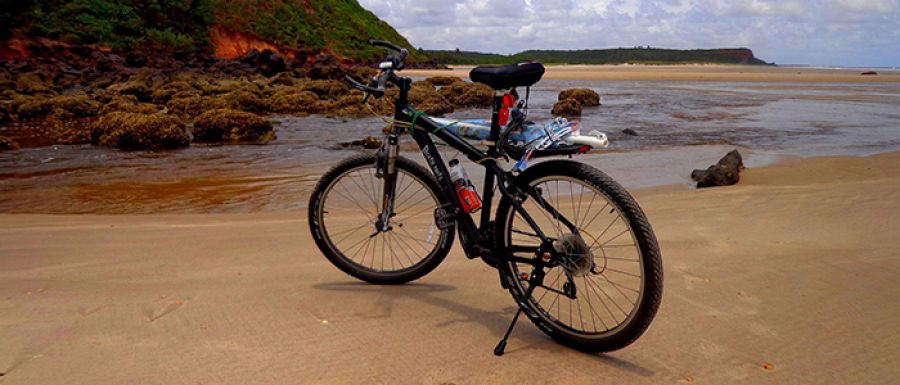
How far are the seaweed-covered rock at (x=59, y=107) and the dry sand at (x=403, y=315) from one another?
15.2 meters

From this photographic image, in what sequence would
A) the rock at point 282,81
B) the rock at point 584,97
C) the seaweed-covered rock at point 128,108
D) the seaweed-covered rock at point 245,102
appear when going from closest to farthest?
the seaweed-covered rock at point 128,108 < the seaweed-covered rock at point 245,102 < the rock at point 584,97 < the rock at point 282,81

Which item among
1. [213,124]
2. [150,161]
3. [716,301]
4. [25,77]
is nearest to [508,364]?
[716,301]

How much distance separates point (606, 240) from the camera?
3.64 metres

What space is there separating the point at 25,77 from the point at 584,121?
884 inches

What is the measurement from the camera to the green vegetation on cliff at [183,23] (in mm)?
41547

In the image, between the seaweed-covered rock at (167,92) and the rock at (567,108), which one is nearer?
the rock at (567,108)

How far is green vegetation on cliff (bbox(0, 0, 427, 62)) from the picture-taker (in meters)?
41.5

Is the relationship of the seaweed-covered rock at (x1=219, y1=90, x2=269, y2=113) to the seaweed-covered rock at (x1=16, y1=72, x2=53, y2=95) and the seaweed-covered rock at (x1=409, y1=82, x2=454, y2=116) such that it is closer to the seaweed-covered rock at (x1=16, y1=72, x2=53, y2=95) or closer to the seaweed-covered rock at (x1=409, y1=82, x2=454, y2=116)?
the seaweed-covered rock at (x1=409, y1=82, x2=454, y2=116)

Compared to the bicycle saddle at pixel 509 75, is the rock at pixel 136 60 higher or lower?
lower

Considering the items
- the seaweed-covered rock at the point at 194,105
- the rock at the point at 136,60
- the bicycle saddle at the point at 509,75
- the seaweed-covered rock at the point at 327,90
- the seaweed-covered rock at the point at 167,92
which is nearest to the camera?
the bicycle saddle at the point at 509,75

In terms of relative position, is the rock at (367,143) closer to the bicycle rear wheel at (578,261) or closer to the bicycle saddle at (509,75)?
the bicycle rear wheel at (578,261)

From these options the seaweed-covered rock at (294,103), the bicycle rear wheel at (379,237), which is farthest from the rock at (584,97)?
the bicycle rear wheel at (379,237)

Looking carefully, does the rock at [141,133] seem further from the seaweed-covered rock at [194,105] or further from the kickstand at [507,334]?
the kickstand at [507,334]

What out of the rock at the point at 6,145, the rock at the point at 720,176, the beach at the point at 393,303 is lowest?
the rock at the point at 6,145
